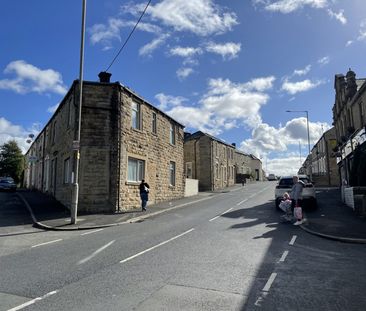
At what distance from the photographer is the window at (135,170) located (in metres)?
21.7

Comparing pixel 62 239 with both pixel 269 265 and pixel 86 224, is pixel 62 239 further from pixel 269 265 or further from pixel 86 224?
pixel 269 265

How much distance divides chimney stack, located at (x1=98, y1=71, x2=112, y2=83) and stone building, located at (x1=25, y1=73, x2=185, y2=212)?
12cm

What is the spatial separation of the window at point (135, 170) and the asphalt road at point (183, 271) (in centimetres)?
901

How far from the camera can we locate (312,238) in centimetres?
1155

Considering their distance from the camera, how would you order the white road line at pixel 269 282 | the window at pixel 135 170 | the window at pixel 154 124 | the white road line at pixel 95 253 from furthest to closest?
the window at pixel 154 124 → the window at pixel 135 170 → the white road line at pixel 95 253 → the white road line at pixel 269 282

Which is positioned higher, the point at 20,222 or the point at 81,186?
the point at 81,186

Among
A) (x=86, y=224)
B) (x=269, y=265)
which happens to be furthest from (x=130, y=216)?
(x=269, y=265)

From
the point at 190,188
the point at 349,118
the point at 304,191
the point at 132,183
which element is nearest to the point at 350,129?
the point at 349,118

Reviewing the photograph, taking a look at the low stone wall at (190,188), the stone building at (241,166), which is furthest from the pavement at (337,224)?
the stone building at (241,166)

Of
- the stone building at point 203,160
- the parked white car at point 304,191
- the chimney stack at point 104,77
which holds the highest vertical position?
the chimney stack at point 104,77

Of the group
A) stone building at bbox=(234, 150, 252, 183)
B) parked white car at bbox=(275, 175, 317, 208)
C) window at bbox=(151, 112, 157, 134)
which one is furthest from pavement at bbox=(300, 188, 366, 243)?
stone building at bbox=(234, 150, 252, 183)

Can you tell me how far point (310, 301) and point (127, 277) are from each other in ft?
11.1

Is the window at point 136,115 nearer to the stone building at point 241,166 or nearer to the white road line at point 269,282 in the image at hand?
the white road line at point 269,282

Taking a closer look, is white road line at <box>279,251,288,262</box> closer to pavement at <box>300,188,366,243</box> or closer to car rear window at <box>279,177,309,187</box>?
pavement at <box>300,188,366,243</box>
